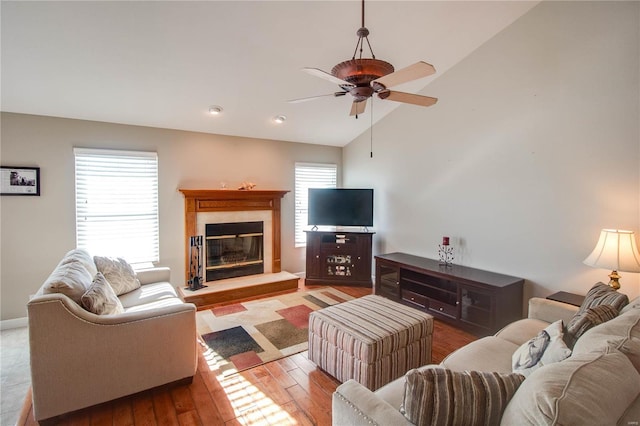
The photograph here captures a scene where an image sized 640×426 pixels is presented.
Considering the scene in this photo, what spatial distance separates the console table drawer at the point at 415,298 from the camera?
4.03 meters

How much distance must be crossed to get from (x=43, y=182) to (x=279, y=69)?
303cm

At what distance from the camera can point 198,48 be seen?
3006 millimetres

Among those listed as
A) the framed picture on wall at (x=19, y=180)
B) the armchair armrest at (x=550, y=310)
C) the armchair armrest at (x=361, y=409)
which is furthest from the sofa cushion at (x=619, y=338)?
the framed picture on wall at (x=19, y=180)

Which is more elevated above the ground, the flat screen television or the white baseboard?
the flat screen television

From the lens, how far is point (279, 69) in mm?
3494

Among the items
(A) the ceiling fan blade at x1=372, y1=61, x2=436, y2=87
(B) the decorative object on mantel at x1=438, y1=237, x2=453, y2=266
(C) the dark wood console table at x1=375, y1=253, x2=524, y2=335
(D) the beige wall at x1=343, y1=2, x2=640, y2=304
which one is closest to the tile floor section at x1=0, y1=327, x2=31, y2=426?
(A) the ceiling fan blade at x1=372, y1=61, x2=436, y2=87

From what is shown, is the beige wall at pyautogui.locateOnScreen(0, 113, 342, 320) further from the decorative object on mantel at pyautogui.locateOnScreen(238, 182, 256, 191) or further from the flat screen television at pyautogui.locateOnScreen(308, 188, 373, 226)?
the flat screen television at pyautogui.locateOnScreen(308, 188, 373, 226)

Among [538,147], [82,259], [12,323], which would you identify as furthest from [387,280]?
[12,323]

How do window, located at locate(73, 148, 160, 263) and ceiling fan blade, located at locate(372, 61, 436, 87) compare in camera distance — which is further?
window, located at locate(73, 148, 160, 263)

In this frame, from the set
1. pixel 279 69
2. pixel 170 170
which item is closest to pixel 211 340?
pixel 170 170

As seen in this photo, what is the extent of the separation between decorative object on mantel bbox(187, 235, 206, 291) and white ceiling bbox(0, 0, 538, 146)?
1.67 meters

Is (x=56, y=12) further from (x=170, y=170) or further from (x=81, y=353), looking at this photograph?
(x=81, y=353)

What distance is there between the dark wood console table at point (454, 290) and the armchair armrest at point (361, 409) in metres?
2.41

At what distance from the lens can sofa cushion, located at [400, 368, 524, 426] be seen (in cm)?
113
